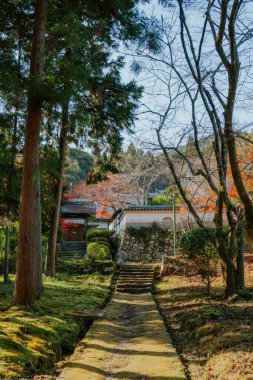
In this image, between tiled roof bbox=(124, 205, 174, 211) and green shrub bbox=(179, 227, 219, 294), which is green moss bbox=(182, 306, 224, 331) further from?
tiled roof bbox=(124, 205, 174, 211)

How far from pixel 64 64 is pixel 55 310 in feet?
16.7

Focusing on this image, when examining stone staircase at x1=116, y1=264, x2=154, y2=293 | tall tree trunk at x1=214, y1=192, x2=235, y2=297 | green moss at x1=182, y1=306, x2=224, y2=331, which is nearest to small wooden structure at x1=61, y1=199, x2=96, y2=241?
stone staircase at x1=116, y1=264, x2=154, y2=293

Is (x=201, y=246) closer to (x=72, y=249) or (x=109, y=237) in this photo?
(x=109, y=237)

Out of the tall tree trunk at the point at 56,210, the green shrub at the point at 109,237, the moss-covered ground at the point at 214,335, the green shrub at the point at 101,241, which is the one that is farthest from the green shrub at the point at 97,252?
the moss-covered ground at the point at 214,335

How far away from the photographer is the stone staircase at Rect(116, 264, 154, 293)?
13797mm

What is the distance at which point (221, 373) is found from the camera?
399 centimetres

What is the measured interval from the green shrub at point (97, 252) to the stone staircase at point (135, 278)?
1212mm

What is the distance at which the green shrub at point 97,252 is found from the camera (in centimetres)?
1811

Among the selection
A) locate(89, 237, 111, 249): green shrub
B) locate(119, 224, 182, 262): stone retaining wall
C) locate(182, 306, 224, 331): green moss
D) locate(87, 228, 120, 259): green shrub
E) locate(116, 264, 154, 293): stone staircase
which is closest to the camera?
locate(182, 306, 224, 331): green moss

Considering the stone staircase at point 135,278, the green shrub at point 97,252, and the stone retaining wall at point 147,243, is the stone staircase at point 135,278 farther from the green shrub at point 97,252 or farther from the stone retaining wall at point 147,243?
the stone retaining wall at point 147,243

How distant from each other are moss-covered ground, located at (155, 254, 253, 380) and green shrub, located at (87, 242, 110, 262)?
7888 mm

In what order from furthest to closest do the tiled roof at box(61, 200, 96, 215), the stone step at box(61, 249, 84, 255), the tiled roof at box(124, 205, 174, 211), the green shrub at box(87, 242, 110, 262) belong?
the tiled roof at box(61, 200, 96, 215), the stone step at box(61, 249, 84, 255), the tiled roof at box(124, 205, 174, 211), the green shrub at box(87, 242, 110, 262)

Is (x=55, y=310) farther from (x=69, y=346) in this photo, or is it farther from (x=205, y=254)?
(x=205, y=254)

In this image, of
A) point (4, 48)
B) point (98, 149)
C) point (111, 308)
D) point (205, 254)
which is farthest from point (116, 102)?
point (111, 308)
